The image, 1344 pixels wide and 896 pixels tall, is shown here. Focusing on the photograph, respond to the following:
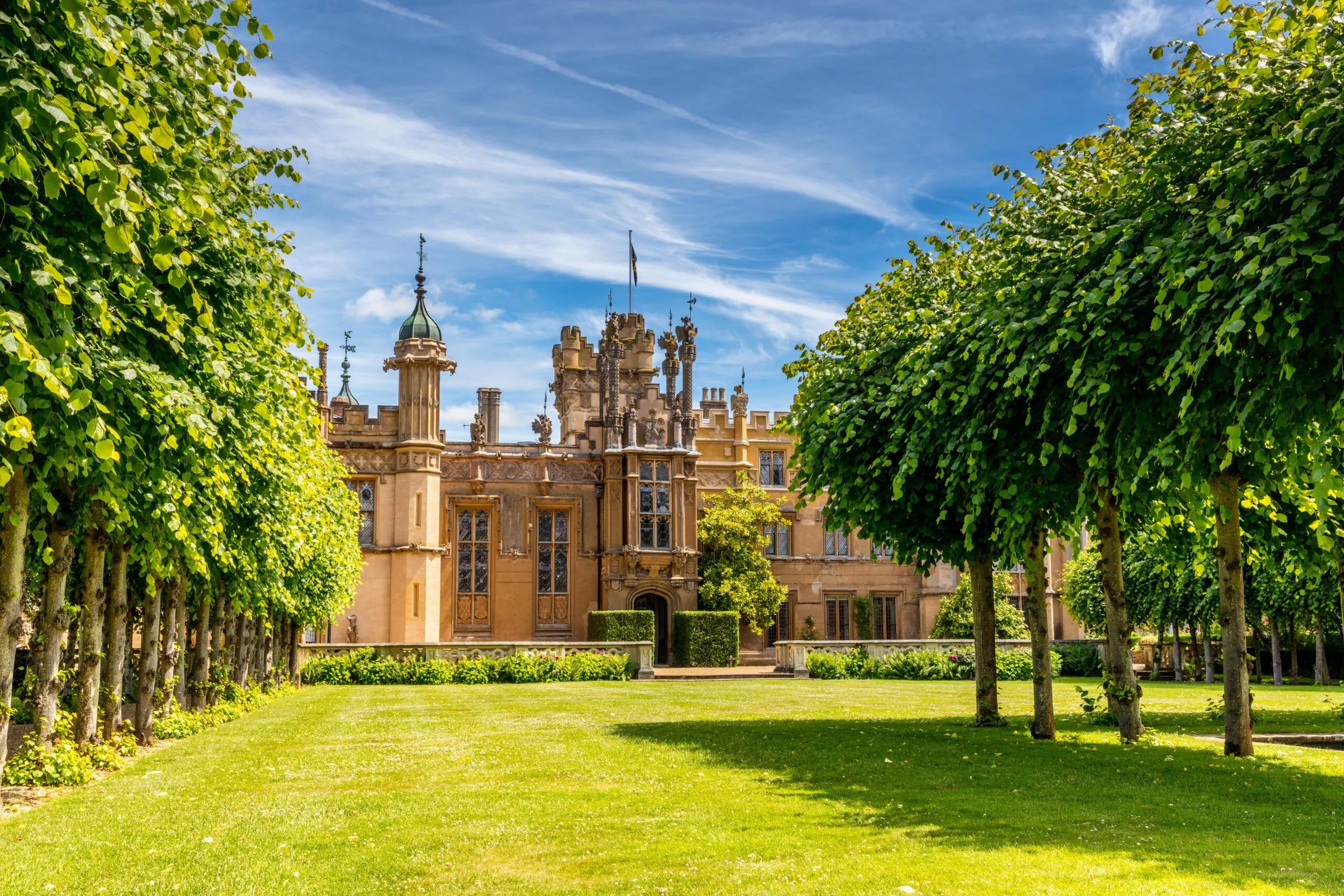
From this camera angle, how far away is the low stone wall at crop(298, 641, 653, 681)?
125 feet

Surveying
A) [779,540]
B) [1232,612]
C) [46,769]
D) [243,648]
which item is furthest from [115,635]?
[779,540]

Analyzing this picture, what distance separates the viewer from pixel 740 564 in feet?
160

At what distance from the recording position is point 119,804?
37.0 feet

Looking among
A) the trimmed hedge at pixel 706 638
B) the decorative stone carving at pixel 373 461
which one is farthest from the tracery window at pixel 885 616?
the decorative stone carving at pixel 373 461

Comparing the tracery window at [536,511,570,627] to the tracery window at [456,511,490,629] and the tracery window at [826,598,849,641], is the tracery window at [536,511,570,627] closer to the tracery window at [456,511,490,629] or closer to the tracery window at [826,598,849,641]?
the tracery window at [456,511,490,629]

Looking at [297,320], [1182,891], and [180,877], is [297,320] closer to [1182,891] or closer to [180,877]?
[180,877]

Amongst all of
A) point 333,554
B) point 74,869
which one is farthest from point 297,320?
point 333,554

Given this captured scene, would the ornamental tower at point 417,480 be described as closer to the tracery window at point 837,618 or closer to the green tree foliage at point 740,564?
the green tree foliage at point 740,564

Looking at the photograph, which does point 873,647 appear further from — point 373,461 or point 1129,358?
point 1129,358

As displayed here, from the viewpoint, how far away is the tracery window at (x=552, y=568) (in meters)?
49.0

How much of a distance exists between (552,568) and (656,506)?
5.27 m

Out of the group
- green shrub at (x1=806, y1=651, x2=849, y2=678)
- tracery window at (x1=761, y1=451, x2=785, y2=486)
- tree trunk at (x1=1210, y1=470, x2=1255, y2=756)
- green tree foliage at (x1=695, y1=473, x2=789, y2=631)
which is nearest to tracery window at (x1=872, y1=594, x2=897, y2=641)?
green tree foliage at (x1=695, y1=473, x2=789, y2=631)

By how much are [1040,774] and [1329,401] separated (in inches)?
202

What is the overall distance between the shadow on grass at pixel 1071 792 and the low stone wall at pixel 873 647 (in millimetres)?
24217
